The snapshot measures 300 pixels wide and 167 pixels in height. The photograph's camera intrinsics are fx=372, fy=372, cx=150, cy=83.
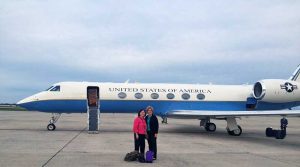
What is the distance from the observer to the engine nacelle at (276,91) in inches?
886

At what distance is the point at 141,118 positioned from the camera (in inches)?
451

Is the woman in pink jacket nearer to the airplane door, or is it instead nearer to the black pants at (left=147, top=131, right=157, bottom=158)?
the black pants at (left=147, top=131, right=157, bottom=158)

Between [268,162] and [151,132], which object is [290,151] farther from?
[151,132]

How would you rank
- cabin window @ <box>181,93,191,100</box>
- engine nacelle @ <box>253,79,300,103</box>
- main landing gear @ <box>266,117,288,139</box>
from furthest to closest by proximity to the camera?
cabin window @ <box>181,93,191,100</box> < engine nacelle @ <box>253,79,300,103</box> < main landing gear @ <box>266,117,288,139</box>

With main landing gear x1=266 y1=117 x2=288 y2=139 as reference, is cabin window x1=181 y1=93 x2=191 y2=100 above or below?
above

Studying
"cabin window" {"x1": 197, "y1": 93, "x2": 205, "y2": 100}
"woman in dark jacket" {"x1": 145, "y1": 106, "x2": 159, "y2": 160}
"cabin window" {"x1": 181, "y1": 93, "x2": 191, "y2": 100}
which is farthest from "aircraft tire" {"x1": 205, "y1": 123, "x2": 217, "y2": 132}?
"woman in dark jacket" {"x1": 145, "y1": 106, "x2": 159, "y2": 160}

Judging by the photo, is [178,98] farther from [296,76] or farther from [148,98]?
[296,76]

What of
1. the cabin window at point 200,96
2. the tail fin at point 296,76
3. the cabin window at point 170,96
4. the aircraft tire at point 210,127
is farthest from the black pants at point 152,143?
the tail fin at point 296,76

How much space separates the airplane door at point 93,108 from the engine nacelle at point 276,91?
9942 millimetres

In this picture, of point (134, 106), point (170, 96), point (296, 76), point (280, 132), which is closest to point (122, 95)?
point (134, 106)

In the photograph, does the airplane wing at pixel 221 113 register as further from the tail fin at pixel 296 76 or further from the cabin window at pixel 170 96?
the tail fin at pixel 296 76

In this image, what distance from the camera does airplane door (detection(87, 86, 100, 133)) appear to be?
20641 millimetres

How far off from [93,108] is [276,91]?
11.1 m

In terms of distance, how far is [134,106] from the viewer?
880 inches
